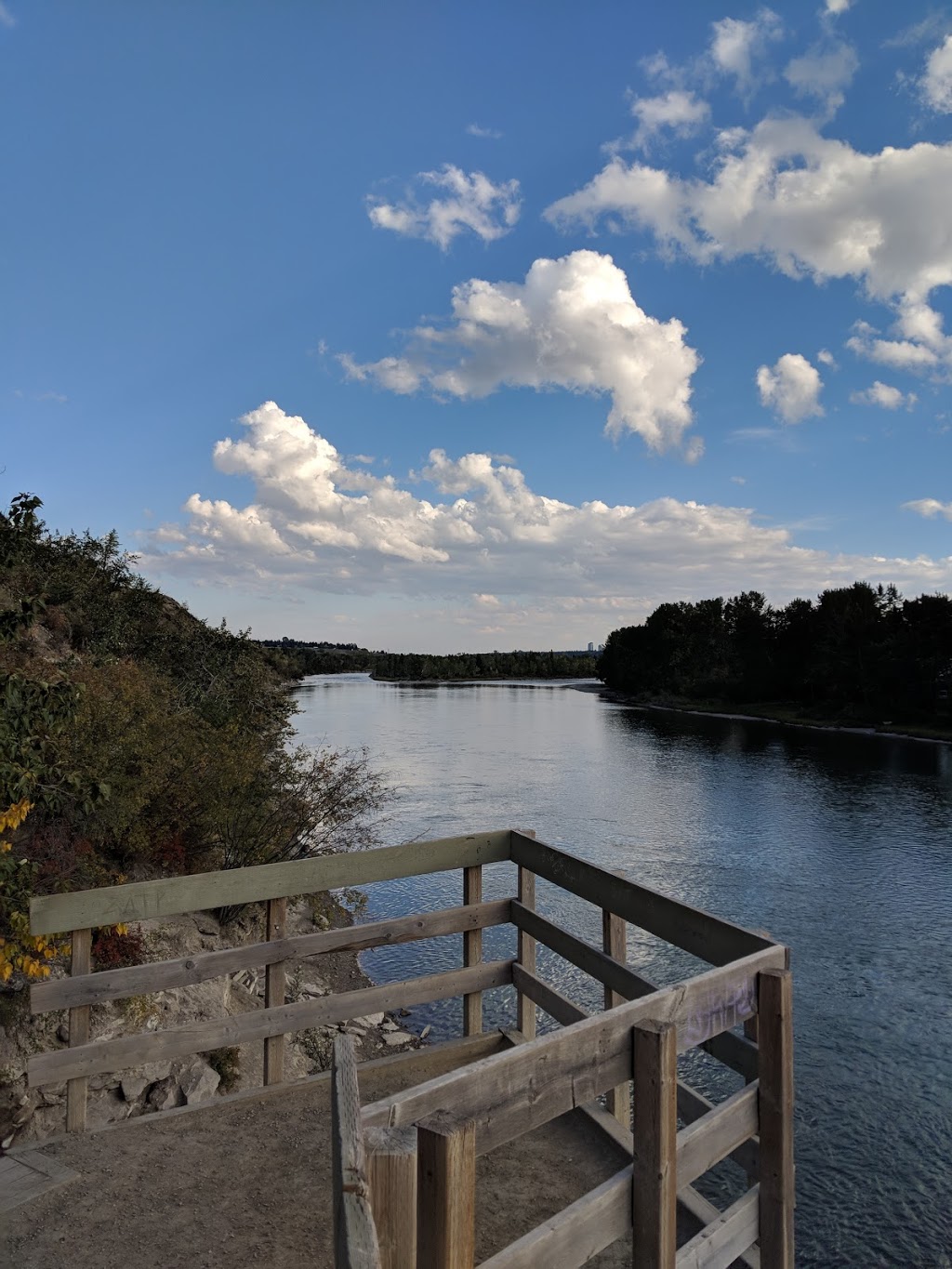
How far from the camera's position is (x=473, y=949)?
543 cm

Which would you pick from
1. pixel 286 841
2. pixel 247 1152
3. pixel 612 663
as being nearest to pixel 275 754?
pixel 286 841

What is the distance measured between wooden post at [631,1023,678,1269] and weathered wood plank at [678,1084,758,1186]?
0.60ft

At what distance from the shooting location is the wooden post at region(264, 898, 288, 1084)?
16.1 feet

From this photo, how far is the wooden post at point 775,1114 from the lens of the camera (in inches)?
130

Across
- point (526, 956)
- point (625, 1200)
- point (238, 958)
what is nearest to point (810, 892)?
point (526, 956)

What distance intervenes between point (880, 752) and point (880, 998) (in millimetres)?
40951

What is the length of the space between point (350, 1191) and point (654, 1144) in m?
1.33

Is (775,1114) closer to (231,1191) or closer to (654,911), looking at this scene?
(654,911)

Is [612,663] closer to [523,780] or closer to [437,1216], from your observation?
[523,780]

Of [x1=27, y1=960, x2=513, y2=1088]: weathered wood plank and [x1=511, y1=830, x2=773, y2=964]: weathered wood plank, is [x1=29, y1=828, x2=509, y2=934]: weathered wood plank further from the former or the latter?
[x1=27, y1=960, x2=513, y2=1088]: weathered wood plank

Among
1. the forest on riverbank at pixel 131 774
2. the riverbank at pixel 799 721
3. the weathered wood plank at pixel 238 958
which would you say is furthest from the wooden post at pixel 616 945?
the riverbank at pixel 799 721

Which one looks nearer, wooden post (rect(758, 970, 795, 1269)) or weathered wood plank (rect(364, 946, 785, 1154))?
weathered wood plank (rect(364, 946, 785, 1154))

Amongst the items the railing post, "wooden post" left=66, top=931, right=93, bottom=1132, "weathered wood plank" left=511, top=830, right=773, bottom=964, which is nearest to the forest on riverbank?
"wooden post" left=66, top=931, right=93, bottom=1132

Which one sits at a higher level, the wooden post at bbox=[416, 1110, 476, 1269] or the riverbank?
the wooden post at bbox=[416, 1110, 476, 1269]
